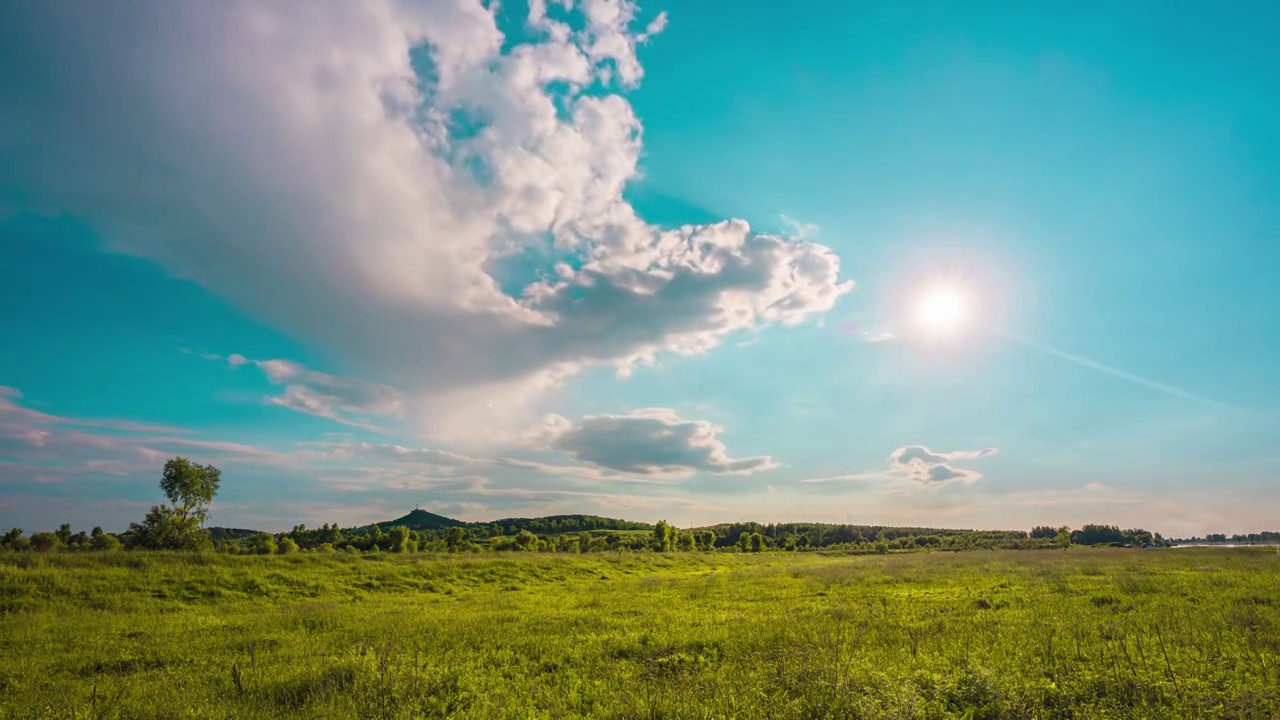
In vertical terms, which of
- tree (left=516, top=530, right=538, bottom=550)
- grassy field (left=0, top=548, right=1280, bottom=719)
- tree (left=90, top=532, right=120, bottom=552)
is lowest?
tree (left=516, top=530, right=538, bottom=550)

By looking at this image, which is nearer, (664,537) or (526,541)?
(526,541)

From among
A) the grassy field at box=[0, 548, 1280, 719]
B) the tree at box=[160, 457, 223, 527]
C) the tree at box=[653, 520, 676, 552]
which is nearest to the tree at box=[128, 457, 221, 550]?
the tree at box=[160, 457, 223, 527]

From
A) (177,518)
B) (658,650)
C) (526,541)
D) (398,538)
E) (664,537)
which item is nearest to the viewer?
(658,650)

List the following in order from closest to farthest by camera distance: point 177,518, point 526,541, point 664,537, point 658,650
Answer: point 658,650 < point 177,518 < point 526,541 < point 664,537

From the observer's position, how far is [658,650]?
45.9 ft

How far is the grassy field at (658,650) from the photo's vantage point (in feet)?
30.1

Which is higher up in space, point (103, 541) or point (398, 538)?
point (103, 541)

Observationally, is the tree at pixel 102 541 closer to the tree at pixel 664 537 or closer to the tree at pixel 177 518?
the tree at pixel 177 518

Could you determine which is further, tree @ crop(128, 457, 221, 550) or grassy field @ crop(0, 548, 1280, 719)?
tree @ crop(128, 457, 221, 550)

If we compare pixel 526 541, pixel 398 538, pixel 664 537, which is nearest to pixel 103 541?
pixel 398 538

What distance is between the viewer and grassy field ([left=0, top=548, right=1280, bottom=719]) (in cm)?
919

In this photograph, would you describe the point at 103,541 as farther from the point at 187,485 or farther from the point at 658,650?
the point at 658,650

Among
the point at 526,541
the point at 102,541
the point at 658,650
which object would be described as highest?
the point at 658,650

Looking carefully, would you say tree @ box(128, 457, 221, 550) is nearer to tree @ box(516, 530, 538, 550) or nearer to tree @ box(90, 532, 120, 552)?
tree @ box(90, 532, 120, 552)
